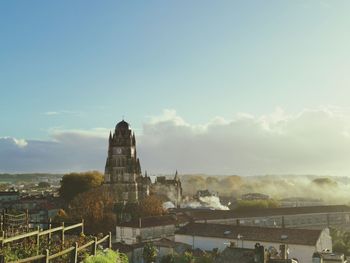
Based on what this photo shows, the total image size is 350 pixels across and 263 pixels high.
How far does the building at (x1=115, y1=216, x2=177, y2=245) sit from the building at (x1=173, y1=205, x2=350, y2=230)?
32.9 ft

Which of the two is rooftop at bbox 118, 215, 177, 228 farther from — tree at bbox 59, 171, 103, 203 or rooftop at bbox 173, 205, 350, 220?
tree at bbox 59, 171, 103, 203

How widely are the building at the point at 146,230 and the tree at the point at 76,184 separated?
36.3m

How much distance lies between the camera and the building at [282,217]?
79.1m

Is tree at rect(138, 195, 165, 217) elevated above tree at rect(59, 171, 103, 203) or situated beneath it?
situated beneath

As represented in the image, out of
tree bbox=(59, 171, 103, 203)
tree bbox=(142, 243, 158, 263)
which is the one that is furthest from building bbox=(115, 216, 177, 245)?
tree bbox=(59, 171, 103, 203)

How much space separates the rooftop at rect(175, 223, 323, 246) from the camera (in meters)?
50.4

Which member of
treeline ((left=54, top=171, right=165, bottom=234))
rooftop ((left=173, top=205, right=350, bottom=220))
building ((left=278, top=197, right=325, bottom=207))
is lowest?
building ((left=278, top=197, right=325, bottom=207))

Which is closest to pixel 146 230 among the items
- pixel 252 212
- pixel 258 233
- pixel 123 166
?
pixel 258 233

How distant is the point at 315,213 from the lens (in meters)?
93.4

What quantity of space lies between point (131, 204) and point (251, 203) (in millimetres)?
37589

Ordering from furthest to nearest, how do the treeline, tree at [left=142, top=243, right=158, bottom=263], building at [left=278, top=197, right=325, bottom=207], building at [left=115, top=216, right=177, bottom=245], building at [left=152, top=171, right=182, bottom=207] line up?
Result: building at [left=278, top=197, right=325, bottom=207] → building at [left=152, top=171, right=182, bottom=207] → the treeline → building at [left=115, top=216, right=177, bottom=245] → tree at [left=142, top=243, right=158, bottom=263]

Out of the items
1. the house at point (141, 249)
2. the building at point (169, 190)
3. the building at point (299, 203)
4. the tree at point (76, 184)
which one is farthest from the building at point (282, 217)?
the building at point (299, 203)

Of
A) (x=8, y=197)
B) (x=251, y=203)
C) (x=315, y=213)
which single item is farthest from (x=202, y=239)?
(x=8, y=197)

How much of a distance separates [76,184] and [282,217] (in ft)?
148
